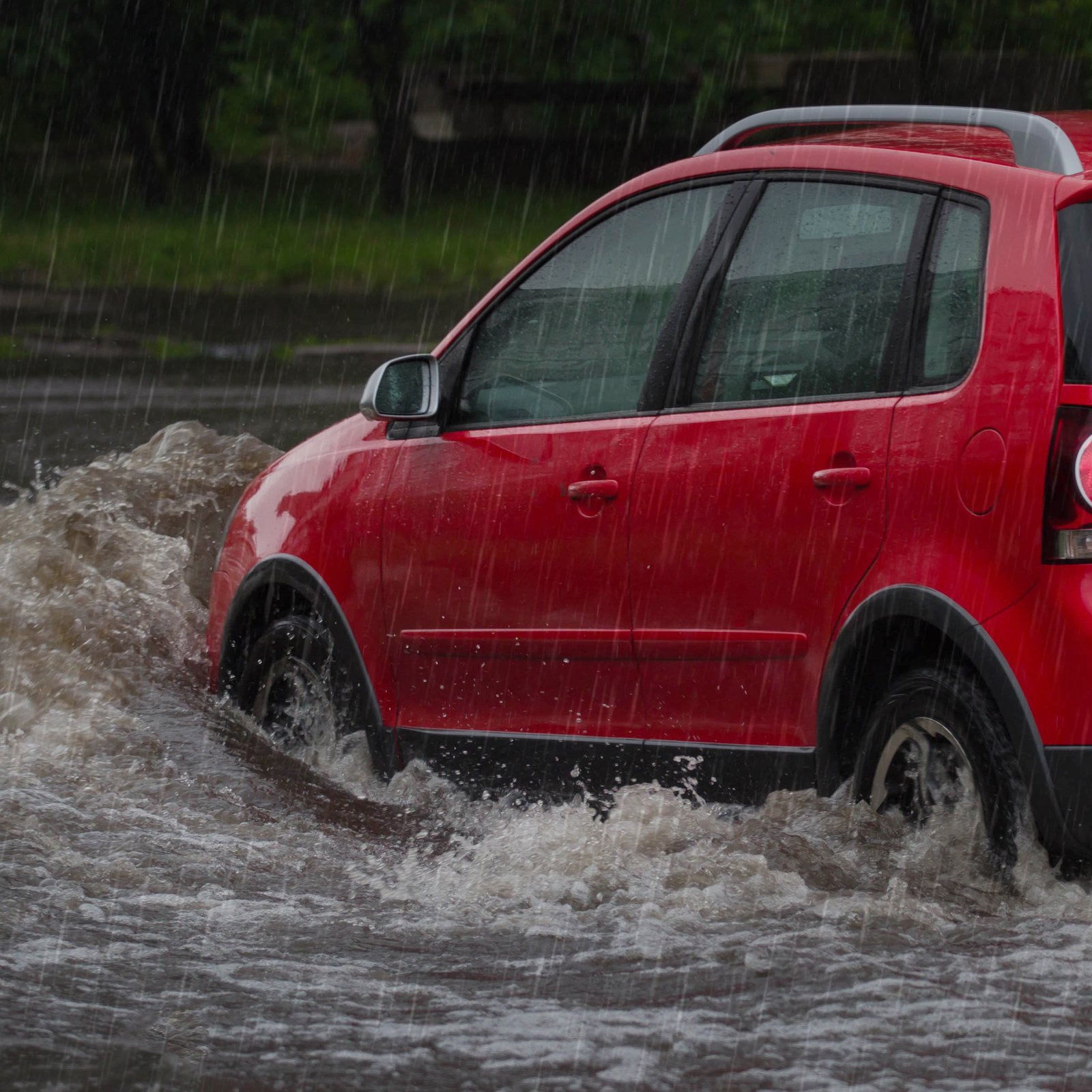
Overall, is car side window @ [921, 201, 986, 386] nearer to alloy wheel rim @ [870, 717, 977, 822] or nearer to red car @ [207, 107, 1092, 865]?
red car @ [207, 107, 1092, 865]

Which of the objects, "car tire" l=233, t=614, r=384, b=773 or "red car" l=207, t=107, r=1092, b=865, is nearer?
"red car" l=207, t=107, r=1092, b=865

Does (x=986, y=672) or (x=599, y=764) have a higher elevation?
(x=986, y=672)

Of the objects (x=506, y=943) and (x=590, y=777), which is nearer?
(x=506, y=943)

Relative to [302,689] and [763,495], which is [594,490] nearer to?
[763,495]

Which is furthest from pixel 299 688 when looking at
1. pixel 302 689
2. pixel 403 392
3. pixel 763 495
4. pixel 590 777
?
pixel 763 495

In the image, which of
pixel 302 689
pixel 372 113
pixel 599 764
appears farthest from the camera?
pixel 372 113

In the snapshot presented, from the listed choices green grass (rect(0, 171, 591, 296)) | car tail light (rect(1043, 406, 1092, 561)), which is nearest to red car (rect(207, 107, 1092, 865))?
car tail light (rect(1043, 406, 1092, 561))

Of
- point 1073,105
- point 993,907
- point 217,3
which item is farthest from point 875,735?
point 217,3

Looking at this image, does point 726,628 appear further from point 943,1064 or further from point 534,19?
point 534,19

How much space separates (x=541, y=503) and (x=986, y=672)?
4.60 ft

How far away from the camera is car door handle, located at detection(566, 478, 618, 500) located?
4711 mm

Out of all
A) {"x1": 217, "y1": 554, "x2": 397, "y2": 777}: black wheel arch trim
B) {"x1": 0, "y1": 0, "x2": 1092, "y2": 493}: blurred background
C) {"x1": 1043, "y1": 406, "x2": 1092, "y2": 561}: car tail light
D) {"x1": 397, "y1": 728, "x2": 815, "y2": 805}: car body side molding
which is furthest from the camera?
{"x1": 0, "y1": 0, "x2": 1092, "y2": 493}: blurred background

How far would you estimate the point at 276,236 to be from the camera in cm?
2884

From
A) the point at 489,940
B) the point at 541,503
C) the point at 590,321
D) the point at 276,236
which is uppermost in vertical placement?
the point at 276,236
